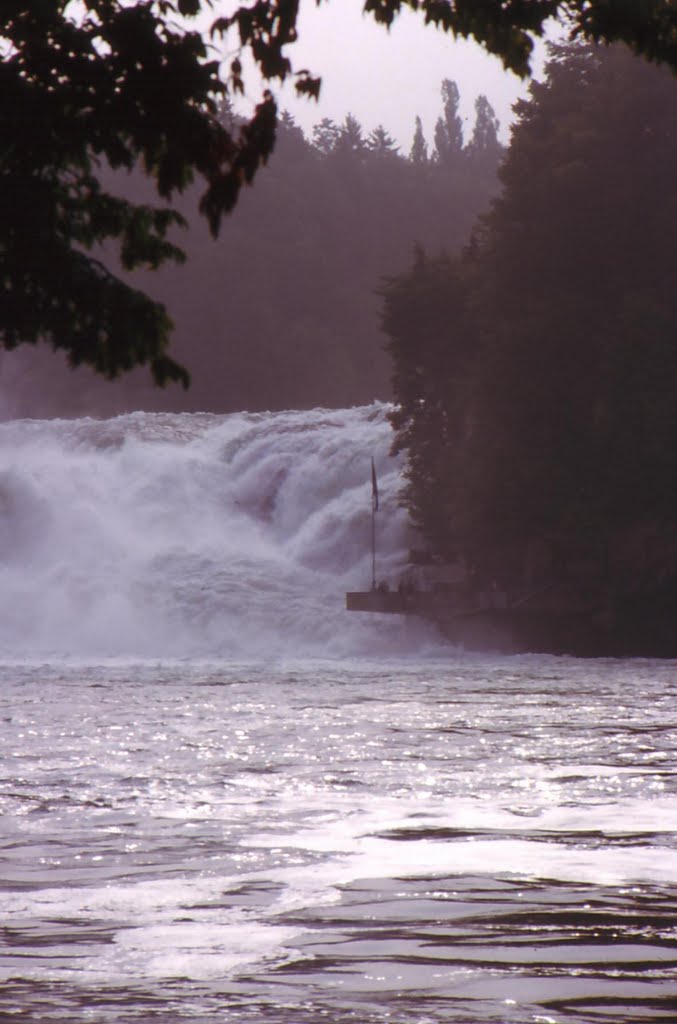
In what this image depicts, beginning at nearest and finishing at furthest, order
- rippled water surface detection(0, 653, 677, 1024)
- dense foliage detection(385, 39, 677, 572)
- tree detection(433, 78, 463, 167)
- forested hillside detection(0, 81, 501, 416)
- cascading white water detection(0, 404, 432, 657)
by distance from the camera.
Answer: rippled water surface detection(0, 653, 677, 1024) < dense foliage detection(385, 39, 677, 572) < cascading white water detection(0, 404, 432, 657) < forested hillside detection(0, 81, 501, 416) < tree detection(433, 78, 463, 167)

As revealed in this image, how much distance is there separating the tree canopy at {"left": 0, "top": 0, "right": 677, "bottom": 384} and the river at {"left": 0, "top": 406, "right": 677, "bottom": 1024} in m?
2.52

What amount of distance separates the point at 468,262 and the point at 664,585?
11.3 m

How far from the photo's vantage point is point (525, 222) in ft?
→ 143

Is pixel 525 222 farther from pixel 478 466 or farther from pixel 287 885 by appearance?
pixel 287 885

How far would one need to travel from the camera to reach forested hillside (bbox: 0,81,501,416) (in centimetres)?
11269

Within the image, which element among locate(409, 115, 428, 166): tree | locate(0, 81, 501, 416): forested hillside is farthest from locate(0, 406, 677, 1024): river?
locate(409, 115, 428, 166): tree

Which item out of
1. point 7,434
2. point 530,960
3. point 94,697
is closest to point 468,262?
point 7,434

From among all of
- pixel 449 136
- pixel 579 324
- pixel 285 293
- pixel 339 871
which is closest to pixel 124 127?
pixel 339 871

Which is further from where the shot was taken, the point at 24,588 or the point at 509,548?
the point at 24,588

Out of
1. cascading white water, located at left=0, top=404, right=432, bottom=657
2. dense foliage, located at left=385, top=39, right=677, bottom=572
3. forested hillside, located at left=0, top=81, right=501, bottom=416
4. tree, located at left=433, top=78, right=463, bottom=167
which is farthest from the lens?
tree, located at left=433, top=78, right=463, bottom=167

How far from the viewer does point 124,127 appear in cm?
798

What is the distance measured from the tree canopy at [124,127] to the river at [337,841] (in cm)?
252

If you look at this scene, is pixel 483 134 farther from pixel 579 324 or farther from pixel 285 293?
pixel 579 324

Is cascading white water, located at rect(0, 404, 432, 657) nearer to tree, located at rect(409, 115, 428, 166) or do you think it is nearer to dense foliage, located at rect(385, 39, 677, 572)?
dense foliage, located at rect(385, 39, 677, 572)
